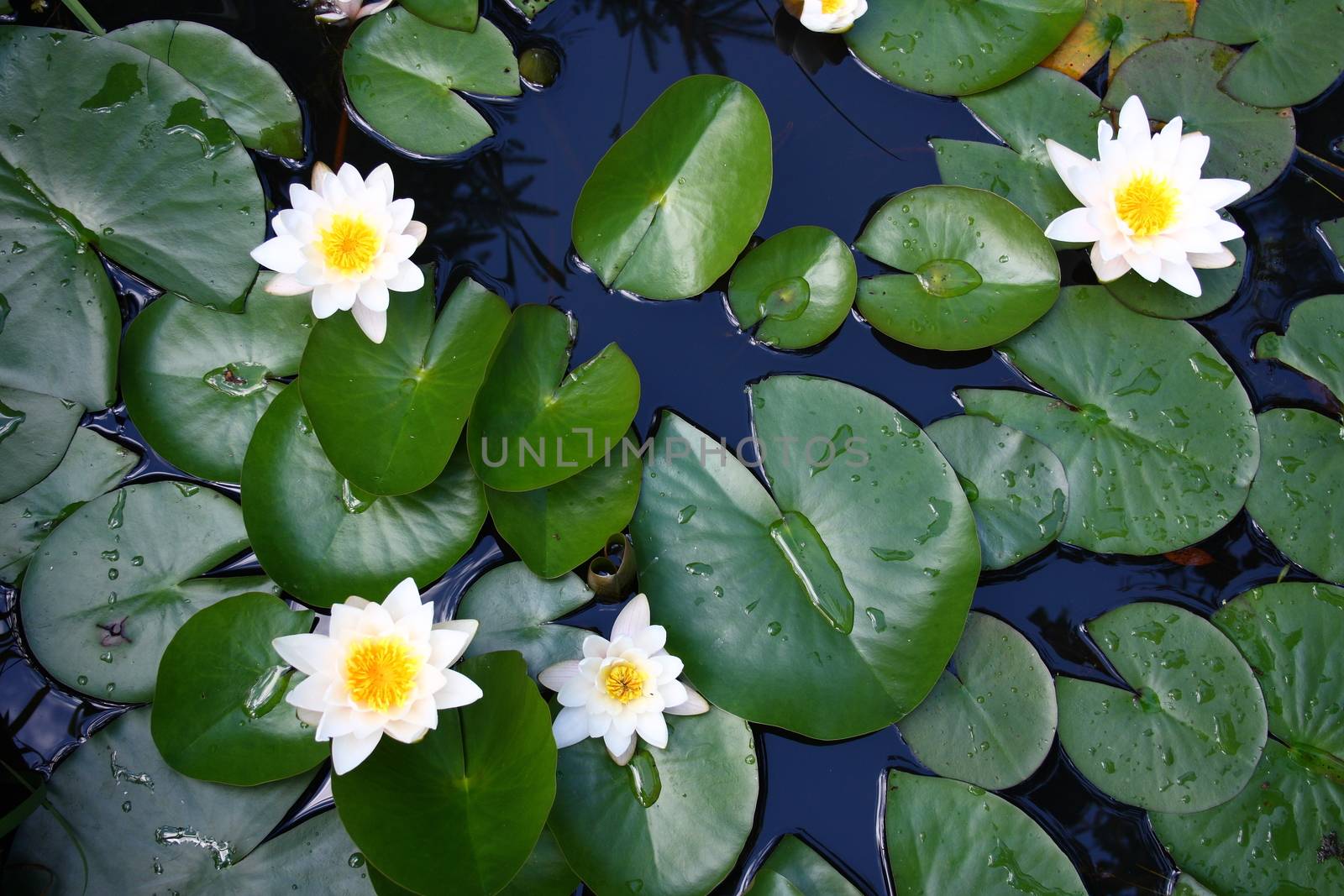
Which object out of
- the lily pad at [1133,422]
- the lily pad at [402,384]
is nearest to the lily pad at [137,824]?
the lily pad at [402,384]

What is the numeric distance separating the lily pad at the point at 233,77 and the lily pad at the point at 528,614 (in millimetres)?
1600

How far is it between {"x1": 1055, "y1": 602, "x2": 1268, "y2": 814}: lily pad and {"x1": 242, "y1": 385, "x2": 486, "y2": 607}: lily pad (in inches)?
74.7

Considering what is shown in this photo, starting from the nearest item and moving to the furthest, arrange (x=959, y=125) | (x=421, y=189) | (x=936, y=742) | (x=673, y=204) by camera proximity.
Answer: (x=936, y=742), (x=673, y=204), (x=421, y=189), (x=959, y=125)

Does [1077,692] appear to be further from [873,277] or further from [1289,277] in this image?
[1289,277]

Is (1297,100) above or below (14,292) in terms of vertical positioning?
above

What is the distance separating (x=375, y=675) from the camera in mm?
1894

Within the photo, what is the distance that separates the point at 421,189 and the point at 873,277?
1534 millimetres

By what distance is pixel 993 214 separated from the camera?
8.06 feet

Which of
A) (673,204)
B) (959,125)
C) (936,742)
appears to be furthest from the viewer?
(959,125)

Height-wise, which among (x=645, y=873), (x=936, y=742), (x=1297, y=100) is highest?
(x=1297, y=100)

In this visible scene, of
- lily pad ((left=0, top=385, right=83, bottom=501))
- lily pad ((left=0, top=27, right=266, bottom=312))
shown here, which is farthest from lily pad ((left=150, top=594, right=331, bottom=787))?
lily pad ((left=0, top=27, right=266, bottom=312))

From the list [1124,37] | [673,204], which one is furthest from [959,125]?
[673,204]

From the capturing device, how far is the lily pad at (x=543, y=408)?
211 centimetres

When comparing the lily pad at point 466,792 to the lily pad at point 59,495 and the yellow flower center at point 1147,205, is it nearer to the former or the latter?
the lily pad at point 59,495
